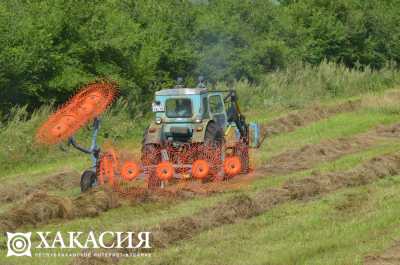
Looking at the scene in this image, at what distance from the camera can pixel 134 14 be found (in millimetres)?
29516

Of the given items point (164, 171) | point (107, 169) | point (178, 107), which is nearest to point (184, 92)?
point (178, 107)

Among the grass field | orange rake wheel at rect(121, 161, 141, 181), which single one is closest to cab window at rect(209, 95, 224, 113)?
the grass field

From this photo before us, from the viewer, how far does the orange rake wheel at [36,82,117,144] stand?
14.6m

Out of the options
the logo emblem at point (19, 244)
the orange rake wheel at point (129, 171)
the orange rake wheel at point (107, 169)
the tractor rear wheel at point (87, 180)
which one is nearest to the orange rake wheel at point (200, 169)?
Result: the orange rake wheel at point (129, 171)

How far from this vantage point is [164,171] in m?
15.4

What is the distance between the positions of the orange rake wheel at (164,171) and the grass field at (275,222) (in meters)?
1.20

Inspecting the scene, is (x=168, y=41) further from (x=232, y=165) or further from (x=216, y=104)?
(x=232, y=165)

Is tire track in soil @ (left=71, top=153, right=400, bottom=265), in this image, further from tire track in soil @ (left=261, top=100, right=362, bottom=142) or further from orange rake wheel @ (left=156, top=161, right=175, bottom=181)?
tire track in soil @ (left=261, top=100, right=362, bottom=142)

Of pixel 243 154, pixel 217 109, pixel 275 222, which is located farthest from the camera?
pixel 243 154

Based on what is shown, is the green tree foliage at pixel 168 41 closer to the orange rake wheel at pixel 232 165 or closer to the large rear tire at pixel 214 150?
the large rear tire at pixel 214 150

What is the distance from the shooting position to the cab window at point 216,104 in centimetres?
1742

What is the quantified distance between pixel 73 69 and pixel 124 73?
2.66m

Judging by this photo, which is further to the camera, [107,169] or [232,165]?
[232,165]

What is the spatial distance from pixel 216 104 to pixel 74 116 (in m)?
4.06
